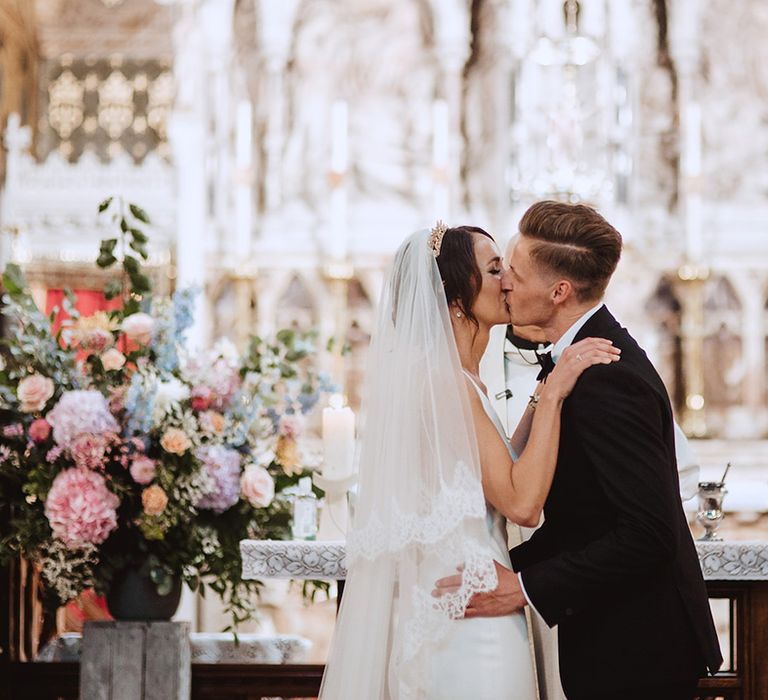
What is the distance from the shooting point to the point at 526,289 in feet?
7.59

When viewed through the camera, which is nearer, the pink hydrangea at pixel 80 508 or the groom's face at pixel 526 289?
the groom's face at pixel 526 289

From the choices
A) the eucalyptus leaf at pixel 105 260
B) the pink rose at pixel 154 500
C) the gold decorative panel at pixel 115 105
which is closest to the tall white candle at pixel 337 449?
the pink rose at pixel 154 500

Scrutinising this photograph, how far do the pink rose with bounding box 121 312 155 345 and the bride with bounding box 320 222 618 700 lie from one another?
2.83ft

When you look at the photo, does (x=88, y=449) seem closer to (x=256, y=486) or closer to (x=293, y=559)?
(x=256, y=486)

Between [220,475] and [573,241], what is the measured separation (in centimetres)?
121

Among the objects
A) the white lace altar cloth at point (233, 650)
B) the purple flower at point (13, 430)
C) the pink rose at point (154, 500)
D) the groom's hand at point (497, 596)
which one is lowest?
the white lace altar cloth at point (233, 650)

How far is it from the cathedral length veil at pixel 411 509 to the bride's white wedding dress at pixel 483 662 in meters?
0.03

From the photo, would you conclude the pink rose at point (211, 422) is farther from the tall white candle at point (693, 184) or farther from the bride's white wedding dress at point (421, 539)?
the tall white candle at point (693, 184)

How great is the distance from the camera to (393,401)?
7.98 feet

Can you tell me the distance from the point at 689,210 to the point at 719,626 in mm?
2428

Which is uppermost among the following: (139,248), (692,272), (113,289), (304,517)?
(692,272)

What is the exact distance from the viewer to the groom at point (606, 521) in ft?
7.06

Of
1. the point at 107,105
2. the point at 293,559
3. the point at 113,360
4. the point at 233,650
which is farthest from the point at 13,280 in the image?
the point at 107,105

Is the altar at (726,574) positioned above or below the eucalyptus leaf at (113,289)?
below
